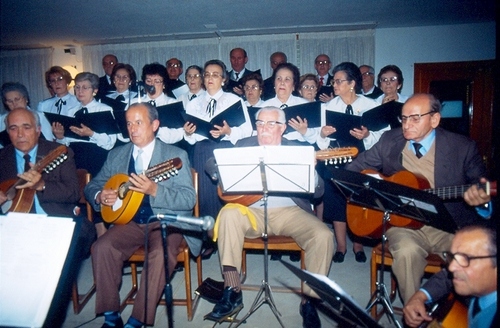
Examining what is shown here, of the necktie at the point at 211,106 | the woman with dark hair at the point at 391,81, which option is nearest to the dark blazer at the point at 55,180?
the necktie at the point at 211,106

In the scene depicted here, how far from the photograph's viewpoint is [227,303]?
9.09ft

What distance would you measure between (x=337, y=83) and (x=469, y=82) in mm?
5327

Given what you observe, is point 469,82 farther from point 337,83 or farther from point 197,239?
point 197,239

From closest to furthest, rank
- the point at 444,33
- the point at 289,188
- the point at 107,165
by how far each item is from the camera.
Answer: the point at 289,188 → the point at 107,165 → the point at 444,33

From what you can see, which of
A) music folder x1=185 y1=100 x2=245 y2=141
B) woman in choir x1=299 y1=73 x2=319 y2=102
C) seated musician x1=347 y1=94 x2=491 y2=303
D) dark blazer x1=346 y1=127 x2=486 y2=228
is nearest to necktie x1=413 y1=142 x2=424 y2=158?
seated musician x1=347 y1=94 x2=491 y2=303

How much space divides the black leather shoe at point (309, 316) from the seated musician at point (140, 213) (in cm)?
103

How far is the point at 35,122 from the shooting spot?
307 cm

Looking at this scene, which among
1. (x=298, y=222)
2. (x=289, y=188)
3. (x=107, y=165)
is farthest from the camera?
(x=107, y=165)

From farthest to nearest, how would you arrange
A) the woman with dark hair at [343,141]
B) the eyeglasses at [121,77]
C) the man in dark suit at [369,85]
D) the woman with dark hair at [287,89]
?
1. the man in dark suit at [369,85]
2. the eyeglasses at [121,77]
3. the woman with dark hair at [287,89]
4. the woman with dark hair at [343,141]

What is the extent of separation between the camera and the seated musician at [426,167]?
246 centimetres

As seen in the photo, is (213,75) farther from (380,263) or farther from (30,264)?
(30,264)

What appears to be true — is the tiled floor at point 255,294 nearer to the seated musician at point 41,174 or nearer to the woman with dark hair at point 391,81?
the seated musician at point 41,174

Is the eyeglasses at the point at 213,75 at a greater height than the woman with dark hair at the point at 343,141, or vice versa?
the eyeglasses at the point at 213,75

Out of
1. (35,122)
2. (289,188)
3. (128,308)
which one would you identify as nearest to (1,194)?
(35,122)
